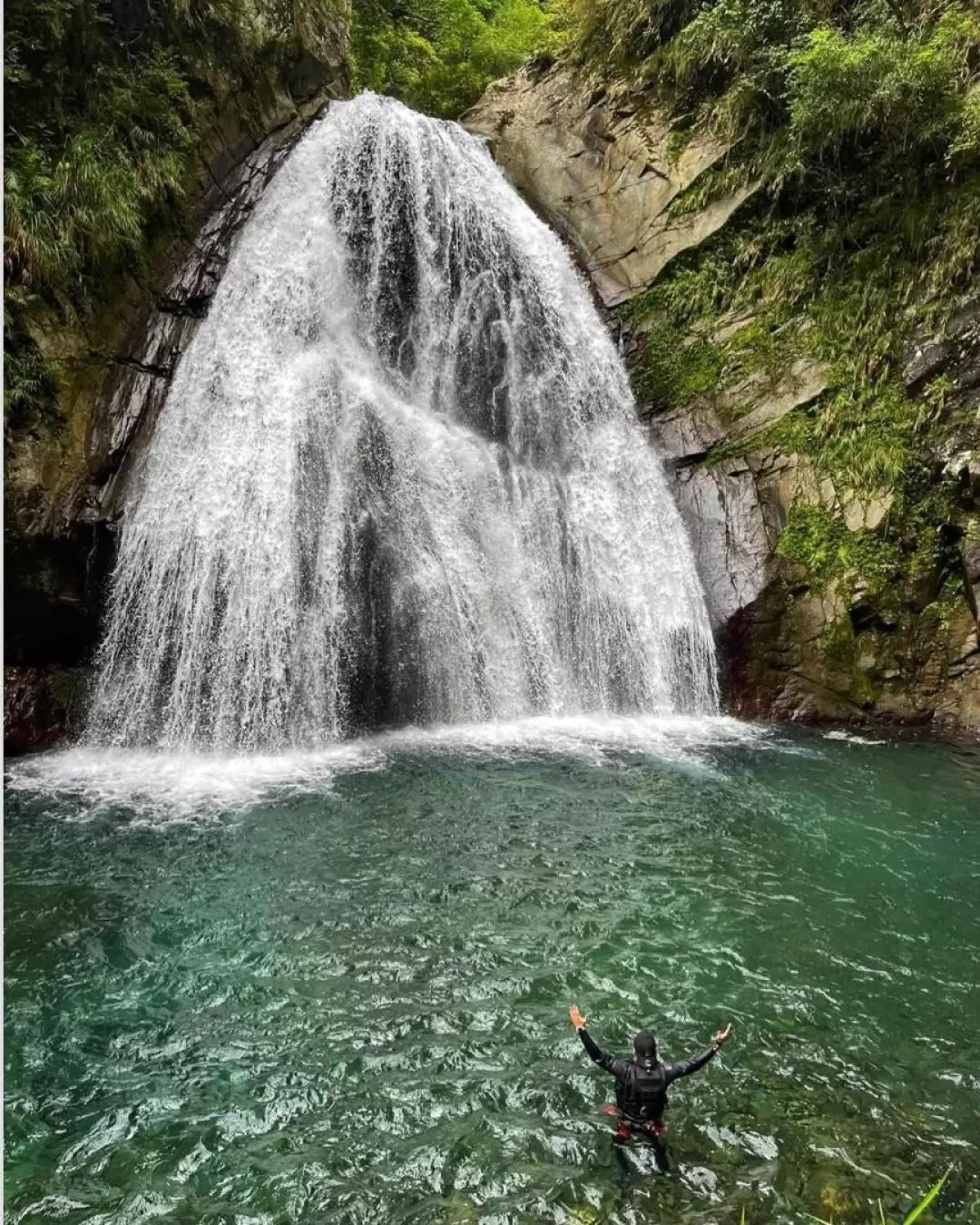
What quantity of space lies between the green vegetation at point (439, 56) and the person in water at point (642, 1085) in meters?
26.5

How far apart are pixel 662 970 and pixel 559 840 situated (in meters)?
2.23

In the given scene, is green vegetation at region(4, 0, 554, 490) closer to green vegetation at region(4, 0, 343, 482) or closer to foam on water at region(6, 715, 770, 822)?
green vegetation at region(4, 0, 343, 482)

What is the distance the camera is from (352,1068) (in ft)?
16.8

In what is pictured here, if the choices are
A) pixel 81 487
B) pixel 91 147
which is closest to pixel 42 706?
pixel 81 487

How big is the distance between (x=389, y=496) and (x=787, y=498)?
6935 mm

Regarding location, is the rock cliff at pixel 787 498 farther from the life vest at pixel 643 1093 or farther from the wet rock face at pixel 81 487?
the life vest at pixel 643 1093

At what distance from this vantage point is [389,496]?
42.9ft

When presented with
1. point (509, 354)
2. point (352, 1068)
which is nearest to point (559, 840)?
point (352, 1068)

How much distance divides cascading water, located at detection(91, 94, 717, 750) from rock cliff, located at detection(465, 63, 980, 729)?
733mm

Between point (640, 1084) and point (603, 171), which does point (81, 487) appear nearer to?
point (640, 1084)

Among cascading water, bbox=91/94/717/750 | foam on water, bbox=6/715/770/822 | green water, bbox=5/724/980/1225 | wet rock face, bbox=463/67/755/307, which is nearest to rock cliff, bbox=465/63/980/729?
wet rock face, bbox=463/67/755/307

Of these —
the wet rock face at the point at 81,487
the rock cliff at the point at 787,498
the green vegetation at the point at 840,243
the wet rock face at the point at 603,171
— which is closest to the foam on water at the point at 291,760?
the wet rock face at the point at 81,487

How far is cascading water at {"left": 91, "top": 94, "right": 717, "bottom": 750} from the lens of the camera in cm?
1165

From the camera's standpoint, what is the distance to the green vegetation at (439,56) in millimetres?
24875
